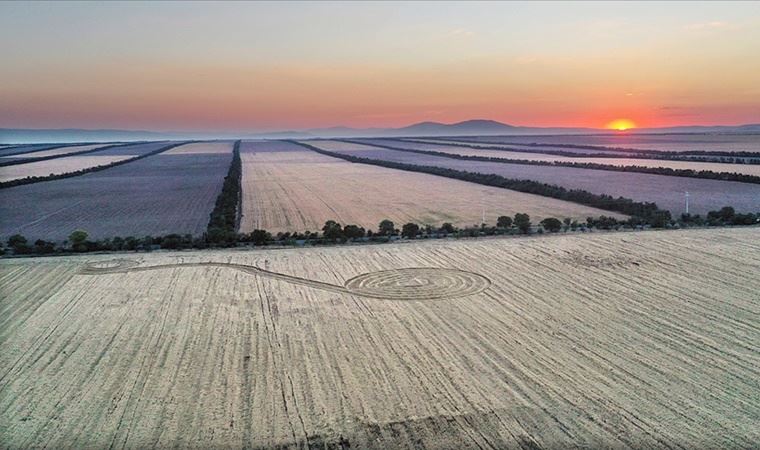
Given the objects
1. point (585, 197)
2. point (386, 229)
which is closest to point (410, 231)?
point (386, 229)

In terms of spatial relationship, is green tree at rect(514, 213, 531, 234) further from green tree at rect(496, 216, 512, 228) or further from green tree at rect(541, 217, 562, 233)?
green tree at rect(541, 217, 562, 233)

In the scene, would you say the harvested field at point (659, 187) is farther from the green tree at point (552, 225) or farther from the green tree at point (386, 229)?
the green tree at point (386, 229)

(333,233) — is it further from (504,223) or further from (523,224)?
(523,224)

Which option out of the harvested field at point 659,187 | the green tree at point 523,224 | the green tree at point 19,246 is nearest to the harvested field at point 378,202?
the green tree at point 523,224

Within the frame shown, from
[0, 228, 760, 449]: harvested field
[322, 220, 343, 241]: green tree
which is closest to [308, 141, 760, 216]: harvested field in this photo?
[0, 228, 760, 449]: harvested field

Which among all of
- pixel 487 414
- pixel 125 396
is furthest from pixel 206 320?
pixel 487 414

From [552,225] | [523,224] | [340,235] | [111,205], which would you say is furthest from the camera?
[111,205]
